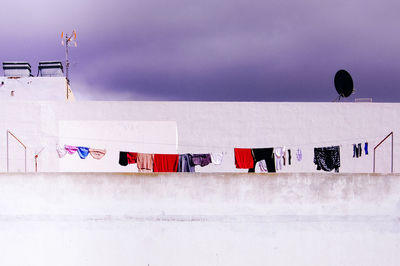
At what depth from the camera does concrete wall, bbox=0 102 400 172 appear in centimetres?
1212

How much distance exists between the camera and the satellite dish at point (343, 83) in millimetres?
12969

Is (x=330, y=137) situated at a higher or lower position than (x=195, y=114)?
lower

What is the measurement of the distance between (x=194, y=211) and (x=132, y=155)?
15.1 feet

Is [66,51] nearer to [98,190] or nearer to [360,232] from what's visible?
[98,190]

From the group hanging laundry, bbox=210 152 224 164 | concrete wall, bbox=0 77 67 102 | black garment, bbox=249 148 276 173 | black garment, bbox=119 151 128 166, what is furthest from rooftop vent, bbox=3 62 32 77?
black garment, bbox=249 148 276 173

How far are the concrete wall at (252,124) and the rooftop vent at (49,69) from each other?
747cm

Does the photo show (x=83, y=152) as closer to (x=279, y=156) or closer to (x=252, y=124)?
(x=252, y=124)

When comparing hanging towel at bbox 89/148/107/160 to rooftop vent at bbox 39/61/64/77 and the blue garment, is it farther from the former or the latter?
rooftop vent at bbox 39/61/64/77

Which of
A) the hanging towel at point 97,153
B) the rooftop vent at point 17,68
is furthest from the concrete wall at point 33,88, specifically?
the hanging towel at point 97,153

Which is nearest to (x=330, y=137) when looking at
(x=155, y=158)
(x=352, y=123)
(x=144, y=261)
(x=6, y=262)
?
(x=352, y=123)

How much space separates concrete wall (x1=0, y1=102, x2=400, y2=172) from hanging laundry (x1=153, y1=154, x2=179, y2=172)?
5.26 feet

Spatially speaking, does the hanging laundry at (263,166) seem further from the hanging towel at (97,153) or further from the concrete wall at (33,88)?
the concrete wall at (33,88)

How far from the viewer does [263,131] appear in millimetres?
12375

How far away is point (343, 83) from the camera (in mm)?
13289
